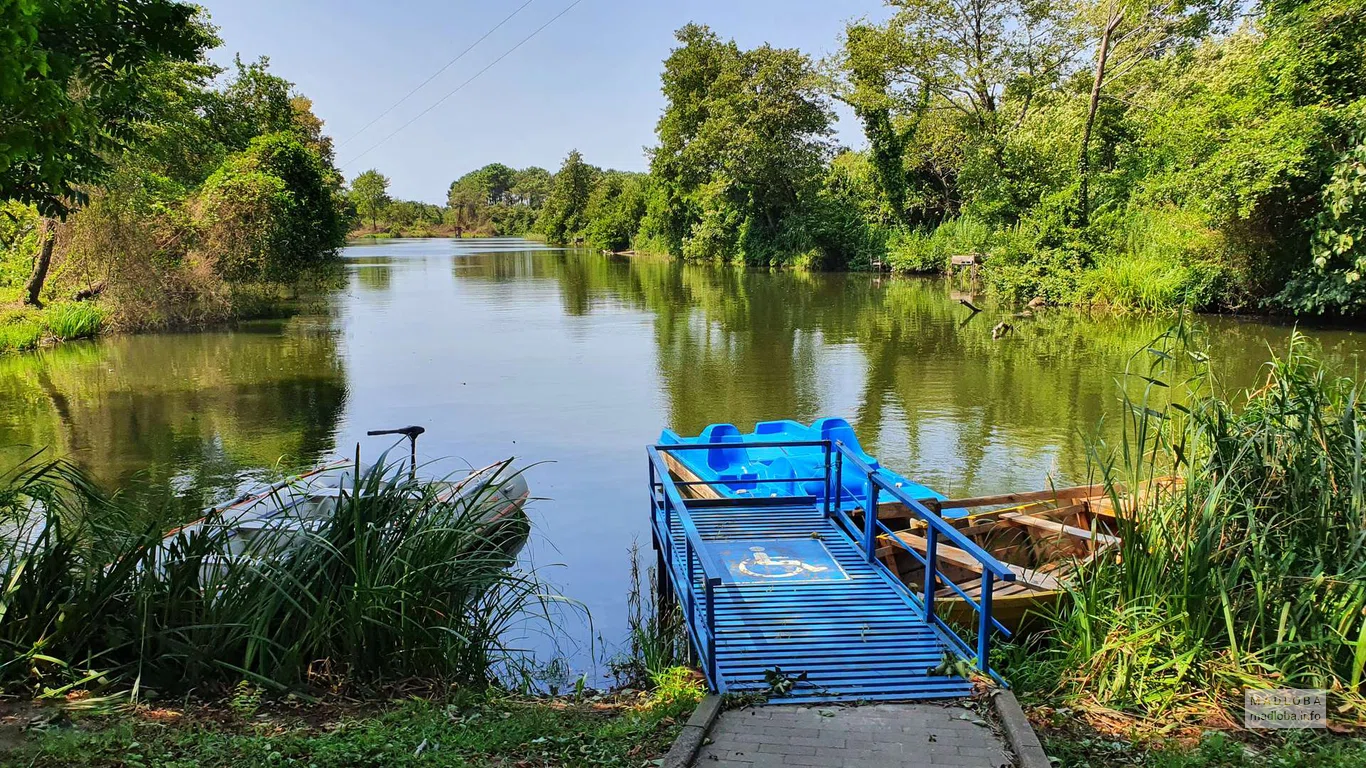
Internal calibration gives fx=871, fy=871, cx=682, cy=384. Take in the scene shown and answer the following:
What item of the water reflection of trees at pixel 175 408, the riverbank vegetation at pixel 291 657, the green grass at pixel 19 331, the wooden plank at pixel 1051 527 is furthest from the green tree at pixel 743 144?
the riverbank vegetation at pixel 291 657

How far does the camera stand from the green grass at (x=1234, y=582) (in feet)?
13.4

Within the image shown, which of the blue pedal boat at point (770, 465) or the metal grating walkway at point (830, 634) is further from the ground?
the blue pedal boat at point (770, 465)

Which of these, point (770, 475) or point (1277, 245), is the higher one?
point (1277, 245)

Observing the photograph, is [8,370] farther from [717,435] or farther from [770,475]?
[770,475]

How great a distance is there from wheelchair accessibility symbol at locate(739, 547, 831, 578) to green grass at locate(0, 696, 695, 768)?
1811mm

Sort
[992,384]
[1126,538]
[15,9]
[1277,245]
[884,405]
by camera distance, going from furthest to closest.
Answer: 1. [1277,245]
2. [992,384]
3. [884,405]
4. [1126,538]
5. [15,9]

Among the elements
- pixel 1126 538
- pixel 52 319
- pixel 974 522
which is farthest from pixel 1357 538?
pixel 52 319

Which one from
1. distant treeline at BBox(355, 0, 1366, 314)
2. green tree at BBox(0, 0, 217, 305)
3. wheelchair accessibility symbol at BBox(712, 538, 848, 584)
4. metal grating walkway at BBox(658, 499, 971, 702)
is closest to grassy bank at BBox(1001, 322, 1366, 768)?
metal grating walkway at BBox(658, 499, 971, 702)

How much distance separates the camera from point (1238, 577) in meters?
4.44

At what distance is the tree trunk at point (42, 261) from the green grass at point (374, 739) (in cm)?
2055

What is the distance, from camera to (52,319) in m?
20.5

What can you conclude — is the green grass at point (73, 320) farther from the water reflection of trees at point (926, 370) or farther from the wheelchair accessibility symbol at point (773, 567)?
the wheelchair accessibility symbol at point (773, 567)

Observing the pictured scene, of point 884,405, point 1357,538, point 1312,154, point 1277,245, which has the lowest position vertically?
point 884,405

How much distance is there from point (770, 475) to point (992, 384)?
28.9 ft
